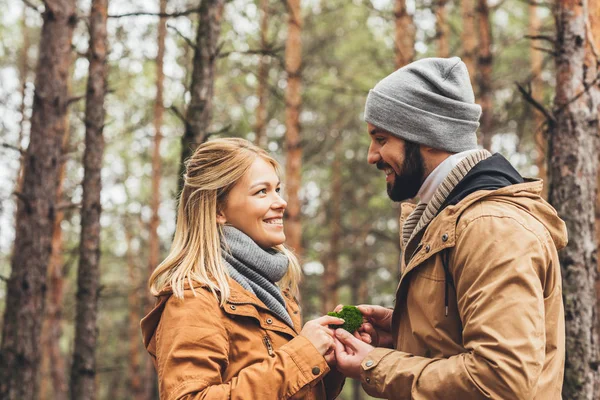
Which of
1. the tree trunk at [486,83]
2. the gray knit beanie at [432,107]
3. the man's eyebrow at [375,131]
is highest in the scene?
the tree trunk at [486,83]

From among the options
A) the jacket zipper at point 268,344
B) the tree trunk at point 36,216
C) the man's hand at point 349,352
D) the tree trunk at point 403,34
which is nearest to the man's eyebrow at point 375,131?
the man's hand at point 349,352

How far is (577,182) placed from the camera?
170 inches

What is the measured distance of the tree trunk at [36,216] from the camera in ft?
19.9

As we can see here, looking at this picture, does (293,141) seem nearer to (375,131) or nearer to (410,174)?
(375,131)

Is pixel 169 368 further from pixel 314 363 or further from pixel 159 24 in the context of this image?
pixel 159 24

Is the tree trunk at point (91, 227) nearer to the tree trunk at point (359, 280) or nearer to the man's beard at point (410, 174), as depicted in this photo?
the man's beard at point (410, 174)

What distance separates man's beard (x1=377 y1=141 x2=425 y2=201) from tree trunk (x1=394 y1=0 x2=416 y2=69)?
21.0ft

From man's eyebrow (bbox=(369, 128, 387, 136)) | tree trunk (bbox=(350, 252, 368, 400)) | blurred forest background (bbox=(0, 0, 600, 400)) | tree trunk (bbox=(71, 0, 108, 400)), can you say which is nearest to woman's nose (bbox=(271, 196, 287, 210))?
man's eyebrow (bbox=(369, 128, 387, 136))

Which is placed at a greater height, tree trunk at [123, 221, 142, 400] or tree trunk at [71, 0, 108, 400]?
tree trunk at [71, 0, 108, 400]

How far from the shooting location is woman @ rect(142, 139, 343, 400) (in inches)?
95.3

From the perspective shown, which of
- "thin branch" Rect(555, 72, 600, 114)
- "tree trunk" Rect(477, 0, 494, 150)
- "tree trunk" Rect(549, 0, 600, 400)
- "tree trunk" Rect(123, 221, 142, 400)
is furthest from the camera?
"tree trunk" Rect(123, 221, 142, 400)

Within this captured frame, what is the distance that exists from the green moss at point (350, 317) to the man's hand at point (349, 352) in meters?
0.12

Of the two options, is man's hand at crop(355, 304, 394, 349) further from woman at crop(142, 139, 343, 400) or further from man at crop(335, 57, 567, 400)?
woman at crop(142, 139, 343, 400)

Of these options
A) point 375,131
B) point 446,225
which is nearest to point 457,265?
point 446,225
